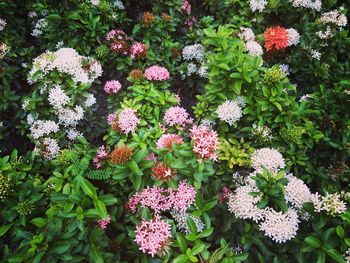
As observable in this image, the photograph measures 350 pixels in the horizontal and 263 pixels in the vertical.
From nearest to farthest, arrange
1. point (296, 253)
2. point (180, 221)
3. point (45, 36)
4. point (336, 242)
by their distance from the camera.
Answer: point (336, 242), point (296, 253), point (180, 221), point (45, 36)

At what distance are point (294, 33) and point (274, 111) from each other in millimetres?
1537

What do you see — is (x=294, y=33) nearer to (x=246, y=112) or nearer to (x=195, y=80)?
(x=195, y=80)

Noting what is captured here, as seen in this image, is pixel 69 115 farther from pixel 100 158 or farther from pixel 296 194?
pixel 296 194

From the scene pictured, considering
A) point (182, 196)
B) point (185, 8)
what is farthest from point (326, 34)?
point (182, 196)

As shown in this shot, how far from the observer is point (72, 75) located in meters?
3.07

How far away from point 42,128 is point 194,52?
2.07m

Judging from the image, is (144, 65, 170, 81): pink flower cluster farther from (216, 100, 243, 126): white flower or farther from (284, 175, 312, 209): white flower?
(284, 175, 312, 209): white flower

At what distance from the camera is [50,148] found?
2.92m

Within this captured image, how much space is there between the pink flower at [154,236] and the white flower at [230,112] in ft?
3.74

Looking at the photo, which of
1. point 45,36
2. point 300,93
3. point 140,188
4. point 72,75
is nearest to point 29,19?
point 45,36

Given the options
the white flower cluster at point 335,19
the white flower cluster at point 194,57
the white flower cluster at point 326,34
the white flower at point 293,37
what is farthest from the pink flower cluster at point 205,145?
the white flower cluster at point 335,19

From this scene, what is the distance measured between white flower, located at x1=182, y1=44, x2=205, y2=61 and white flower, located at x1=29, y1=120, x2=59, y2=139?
6.25 feet

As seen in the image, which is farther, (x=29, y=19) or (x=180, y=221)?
(x=29, y=19)

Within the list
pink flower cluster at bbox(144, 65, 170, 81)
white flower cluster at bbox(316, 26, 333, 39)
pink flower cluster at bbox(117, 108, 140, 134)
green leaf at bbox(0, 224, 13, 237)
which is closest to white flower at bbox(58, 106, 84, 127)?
pink flower cluster at bbox(117, 108, 140, 134)
